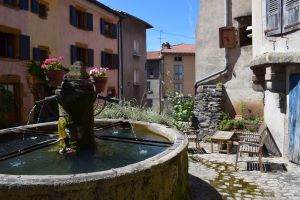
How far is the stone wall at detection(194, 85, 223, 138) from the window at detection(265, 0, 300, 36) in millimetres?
5874

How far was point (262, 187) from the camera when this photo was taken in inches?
271

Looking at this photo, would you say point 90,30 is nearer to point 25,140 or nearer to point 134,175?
point 25,140

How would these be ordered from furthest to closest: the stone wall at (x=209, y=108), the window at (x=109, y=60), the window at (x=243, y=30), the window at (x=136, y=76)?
the window at (x=136, y=76)
the window at (x=109, y=60)
the stone wall at (x=209, y=108)
the window at (x=243, y=30)

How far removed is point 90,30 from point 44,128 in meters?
14.9

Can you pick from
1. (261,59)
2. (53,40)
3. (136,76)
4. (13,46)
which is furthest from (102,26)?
(261,59)

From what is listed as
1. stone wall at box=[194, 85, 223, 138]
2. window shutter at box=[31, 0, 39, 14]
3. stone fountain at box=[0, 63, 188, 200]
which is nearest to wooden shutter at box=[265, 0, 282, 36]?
stone fountain at box=[0, 63, 188, 200]

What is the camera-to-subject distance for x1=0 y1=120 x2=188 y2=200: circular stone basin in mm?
3592

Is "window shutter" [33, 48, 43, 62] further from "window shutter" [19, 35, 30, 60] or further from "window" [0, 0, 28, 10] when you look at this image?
"window" [0, 0, 28, 10]

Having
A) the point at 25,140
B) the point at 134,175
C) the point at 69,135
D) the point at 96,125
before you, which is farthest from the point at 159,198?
the point at 96,125

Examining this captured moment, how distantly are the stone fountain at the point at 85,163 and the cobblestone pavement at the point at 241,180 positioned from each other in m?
1.16

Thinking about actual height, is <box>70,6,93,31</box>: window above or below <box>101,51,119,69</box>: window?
above

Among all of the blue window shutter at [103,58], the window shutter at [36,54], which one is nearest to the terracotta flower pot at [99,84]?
the window shutter at [36,54]

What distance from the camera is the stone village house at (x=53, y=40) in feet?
50.9

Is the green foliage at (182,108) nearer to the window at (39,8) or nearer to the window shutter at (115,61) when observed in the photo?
the window at (39,8)
